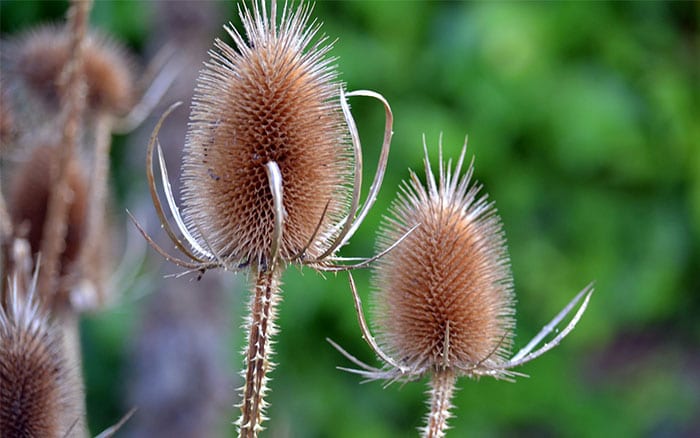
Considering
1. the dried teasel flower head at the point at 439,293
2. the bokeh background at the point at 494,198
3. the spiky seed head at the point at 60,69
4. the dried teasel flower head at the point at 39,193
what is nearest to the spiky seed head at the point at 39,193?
the dried teasel flower head at the point at 39,193

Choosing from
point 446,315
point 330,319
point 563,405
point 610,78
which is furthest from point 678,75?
point 446,315

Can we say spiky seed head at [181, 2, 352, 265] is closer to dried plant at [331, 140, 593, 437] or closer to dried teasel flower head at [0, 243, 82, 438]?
dried plant at [331, 140, 593, 437]

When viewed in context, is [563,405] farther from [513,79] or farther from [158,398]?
[158,398]

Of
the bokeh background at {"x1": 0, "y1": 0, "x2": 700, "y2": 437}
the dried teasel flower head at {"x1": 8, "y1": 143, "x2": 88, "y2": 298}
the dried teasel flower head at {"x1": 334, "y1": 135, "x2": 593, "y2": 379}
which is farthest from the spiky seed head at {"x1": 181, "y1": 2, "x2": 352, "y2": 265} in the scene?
the bokeh background at {"x1": 0, "y1": 0, "x2": 700, "y2": 437}

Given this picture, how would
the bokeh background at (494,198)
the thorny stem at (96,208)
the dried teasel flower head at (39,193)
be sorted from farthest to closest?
1. the bokeh background at (494,198)
2. the dried teasel flower head at (39,193)
3. the thorny stem at (96,208)

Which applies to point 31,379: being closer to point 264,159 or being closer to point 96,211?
point 264,159

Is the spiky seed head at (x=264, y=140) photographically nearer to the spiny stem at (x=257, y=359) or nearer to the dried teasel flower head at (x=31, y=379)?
the spiny stem at (x=257, y=359)

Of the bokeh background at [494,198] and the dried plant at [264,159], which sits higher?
the bokeh background at [494,198]
